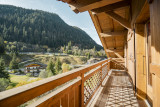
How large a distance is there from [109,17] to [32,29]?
92.7m

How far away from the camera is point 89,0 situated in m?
2.51

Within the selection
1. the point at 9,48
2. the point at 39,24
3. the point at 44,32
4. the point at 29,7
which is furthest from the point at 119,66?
the point at 29,7

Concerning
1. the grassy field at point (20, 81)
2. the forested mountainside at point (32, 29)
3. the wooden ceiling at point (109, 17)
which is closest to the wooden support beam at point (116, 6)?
the wooden ceiling at point (109, 17)

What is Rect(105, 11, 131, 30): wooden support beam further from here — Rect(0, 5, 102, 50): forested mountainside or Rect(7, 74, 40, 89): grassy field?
Rect(0, 5, 102, 50): forested mountainside

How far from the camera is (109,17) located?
4277 mm

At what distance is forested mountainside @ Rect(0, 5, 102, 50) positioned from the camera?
74.2 meters

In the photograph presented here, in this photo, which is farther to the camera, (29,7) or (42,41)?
(29,7)

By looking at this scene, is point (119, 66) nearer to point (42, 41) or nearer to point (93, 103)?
point (93, 103)

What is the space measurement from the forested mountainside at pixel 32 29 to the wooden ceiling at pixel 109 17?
75.4 meters

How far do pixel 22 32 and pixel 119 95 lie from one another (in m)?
91.3

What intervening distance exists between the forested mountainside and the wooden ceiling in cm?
7537

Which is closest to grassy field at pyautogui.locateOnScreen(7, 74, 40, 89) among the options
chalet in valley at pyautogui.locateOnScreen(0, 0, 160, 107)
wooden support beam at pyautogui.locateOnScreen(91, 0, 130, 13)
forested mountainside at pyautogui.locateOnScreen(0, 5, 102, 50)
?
chalet in valley at pyautogui.locateOnScreen(0, 0, 160, 107)

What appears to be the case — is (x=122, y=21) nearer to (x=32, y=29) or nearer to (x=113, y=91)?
(x=113, y=91)

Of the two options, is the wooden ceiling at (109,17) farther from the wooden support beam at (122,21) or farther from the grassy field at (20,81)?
the grassy field at (20,81)
